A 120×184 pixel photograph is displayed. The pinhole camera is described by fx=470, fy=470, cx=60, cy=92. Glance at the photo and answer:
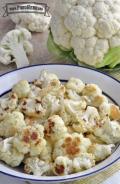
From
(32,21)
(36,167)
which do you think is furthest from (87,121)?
(32,21)

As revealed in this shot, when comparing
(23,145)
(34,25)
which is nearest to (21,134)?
(23,145)

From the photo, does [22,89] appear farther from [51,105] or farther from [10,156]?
[10,156]

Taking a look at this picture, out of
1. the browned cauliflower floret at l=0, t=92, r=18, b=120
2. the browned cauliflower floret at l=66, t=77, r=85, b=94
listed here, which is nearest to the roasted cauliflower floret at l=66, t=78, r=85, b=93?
the browned cauliflower floret at l=66, t=77, r=85, b=94

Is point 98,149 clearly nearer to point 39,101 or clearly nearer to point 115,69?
point 39,101

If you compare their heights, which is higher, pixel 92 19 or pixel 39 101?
pixel 92 19

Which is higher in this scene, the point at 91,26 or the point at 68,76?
the point at 91,26

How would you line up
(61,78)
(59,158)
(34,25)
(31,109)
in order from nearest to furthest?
(59,158)
(31,109)
(61,78)
(34,25)
